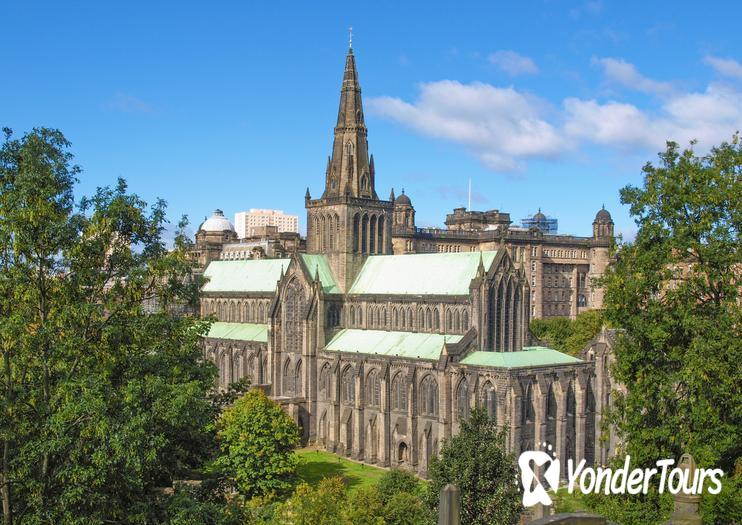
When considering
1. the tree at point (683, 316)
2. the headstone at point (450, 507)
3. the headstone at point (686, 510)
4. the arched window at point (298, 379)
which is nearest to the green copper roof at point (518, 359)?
the arched window at point (298, 379)

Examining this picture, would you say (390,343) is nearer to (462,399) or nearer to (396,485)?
(462,399)

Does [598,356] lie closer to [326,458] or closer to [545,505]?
[326,458]

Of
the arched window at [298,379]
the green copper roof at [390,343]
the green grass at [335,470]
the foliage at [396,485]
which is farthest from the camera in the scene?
the arched window at [298,379]

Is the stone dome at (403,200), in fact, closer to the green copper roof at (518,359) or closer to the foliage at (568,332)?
the foliage at (568,332)

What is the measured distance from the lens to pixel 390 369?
81.7 m

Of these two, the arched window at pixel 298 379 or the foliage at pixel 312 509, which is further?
the arched window at pixel 298 379

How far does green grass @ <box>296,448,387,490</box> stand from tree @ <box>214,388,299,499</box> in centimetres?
476

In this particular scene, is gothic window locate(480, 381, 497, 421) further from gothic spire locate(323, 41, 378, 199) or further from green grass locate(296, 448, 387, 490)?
gothic spire locate(323, 41, 378, 199)

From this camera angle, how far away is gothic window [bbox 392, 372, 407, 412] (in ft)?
263

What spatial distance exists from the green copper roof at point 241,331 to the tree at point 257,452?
1391 inches

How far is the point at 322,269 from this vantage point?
96.6 m

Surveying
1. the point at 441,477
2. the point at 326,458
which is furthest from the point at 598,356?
the point at 441,477

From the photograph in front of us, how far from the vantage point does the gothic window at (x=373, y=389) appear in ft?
275

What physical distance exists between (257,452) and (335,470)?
15427 mm
